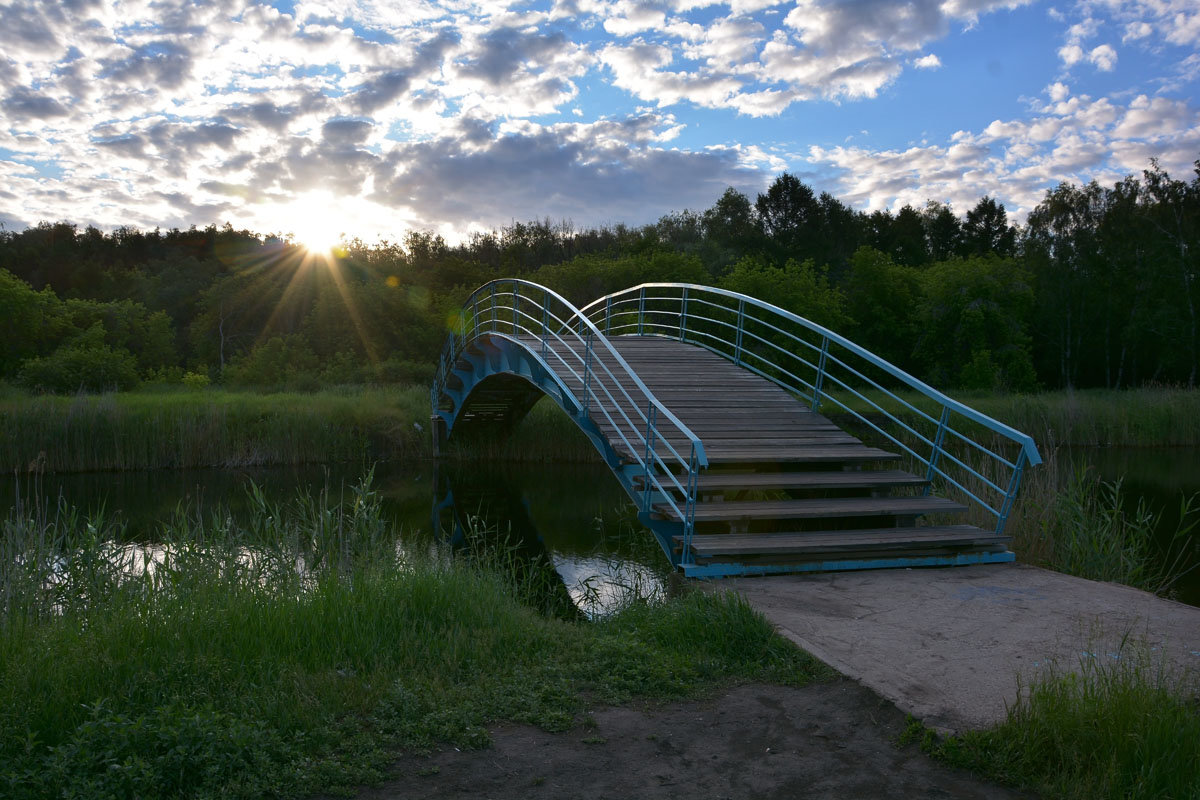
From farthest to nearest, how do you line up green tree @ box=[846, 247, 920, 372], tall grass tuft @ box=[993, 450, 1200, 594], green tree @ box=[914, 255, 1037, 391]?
green tree @ box=[846, 247, 920, 372]
green tree @ box=[914, 255, 1037, 391]
tall grass tuft @ box=[993, 450, 1200, 594]

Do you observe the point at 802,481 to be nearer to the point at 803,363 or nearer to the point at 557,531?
the point at 557,531

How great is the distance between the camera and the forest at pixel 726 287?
28.9 metres

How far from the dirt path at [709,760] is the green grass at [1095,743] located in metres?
0.14

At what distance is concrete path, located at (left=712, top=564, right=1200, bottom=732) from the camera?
4312mm

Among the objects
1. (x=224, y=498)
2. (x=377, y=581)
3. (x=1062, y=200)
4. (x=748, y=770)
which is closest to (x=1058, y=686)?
(x=748, y=770)

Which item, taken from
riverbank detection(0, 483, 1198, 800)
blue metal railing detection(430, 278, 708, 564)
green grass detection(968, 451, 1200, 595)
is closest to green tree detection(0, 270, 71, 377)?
blue metal railing detection(430, 278, 708, 564)

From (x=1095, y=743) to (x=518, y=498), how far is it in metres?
14.2

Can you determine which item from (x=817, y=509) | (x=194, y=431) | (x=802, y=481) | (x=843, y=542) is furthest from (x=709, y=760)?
(x=194, y=431)

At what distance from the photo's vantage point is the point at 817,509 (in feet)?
25.6

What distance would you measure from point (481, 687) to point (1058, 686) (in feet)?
8.79

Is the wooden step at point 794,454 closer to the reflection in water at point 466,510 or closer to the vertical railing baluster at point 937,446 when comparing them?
the vertical railing baluster at point 937,446

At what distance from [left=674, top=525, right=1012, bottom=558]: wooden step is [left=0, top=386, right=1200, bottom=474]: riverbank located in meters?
Answer: 14.3

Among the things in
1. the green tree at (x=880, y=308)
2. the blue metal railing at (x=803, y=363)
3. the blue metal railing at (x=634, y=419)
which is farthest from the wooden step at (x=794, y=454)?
the green tree at (x=880, y=308)

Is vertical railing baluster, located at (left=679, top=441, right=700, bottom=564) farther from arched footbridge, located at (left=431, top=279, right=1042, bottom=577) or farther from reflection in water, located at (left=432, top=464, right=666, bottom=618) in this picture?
reflection in water, located at (left=432, top=464, right=666, bottom=618)
